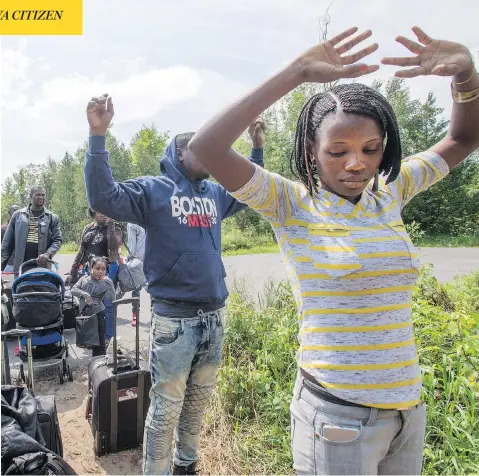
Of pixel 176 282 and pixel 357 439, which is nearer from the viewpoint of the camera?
pixel 357 439

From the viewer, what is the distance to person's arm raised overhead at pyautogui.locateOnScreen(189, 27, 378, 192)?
1238 millimetres

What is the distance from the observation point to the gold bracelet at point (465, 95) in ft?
5.17

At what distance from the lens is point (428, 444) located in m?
2.57

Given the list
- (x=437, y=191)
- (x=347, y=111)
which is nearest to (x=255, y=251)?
(x=437, y=191)

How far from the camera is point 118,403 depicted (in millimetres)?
2988

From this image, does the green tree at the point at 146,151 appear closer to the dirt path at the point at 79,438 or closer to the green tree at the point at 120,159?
the green tree at the point at 120,159

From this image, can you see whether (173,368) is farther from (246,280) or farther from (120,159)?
(120,159)

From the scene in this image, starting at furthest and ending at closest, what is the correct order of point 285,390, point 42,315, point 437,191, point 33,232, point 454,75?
point 437,191 → point 33,232 → point 42,315 → point 285,390 → point 454,75

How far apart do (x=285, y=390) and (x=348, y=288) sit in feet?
6.94

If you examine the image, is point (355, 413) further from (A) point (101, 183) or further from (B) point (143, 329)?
(B) point (143, 329)

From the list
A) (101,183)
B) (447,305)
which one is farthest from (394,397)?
(447,305)

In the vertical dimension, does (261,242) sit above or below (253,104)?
below

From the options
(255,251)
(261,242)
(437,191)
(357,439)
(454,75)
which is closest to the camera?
(357,439)

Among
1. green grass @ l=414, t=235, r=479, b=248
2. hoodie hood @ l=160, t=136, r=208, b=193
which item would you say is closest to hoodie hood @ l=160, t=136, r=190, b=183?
hoodie hood @ l=160, t=136, r=208, b=193
